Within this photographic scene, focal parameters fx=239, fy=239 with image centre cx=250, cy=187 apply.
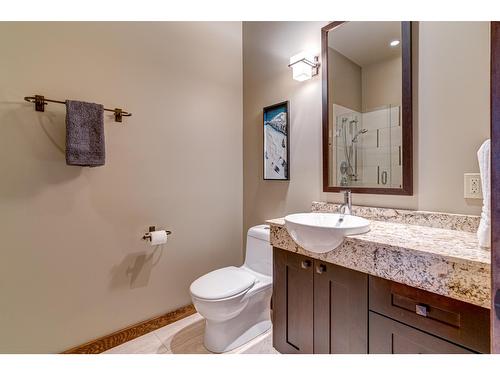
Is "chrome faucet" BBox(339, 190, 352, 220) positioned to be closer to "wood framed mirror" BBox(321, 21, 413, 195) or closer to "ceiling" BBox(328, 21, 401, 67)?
"wood framed mirror" BBox(321, 21, 413, 195)

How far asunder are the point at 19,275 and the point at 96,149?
814 millimetres

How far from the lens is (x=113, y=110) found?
1.59m

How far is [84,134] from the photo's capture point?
1.42 meters

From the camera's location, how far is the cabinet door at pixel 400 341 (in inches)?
32.9

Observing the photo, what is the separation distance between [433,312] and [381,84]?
3.93ft

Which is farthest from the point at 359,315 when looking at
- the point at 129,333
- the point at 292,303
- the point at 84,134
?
the point at 84,134

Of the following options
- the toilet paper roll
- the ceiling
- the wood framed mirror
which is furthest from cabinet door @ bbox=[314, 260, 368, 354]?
the ceiling

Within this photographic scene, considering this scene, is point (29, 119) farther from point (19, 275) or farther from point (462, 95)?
point (462, 95)

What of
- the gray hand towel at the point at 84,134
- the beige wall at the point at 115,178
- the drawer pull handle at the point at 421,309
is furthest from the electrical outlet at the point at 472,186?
the gray hand towel at the point at 84,134

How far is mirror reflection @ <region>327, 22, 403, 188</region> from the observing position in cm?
136

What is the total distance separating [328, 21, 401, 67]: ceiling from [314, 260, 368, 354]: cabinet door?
4.09 ft

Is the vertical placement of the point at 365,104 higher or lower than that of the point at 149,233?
higher

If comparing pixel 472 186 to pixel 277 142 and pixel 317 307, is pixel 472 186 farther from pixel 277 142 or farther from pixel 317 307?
pixel 277 142
